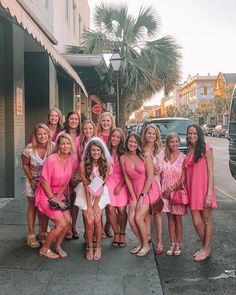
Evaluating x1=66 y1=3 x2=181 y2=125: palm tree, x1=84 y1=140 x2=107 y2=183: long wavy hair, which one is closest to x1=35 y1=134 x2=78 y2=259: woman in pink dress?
x1=84 y1=140 x2=107 y2=183: long wavy hair

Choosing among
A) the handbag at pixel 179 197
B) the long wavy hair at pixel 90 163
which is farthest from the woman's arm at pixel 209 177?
the long wavy hair at pixel 90 163

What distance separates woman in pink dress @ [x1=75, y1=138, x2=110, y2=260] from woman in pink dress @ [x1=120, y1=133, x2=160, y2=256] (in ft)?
1.00

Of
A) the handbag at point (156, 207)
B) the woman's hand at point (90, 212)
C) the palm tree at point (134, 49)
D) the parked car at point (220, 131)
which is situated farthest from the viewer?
the parked car at point (220, 131)

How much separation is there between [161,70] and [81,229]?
12.7 m

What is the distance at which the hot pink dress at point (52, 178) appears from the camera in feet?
16.1

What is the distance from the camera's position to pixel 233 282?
172 inches

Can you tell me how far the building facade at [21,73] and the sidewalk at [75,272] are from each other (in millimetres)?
2678

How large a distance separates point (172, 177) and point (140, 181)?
395 millimetres

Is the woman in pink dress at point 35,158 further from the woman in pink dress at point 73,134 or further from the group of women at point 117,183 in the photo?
the woman in pink dress at point 73,134

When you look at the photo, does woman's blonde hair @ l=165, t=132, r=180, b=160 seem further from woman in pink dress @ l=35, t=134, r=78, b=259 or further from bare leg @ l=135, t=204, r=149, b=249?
woman in pink dress @ l=35, t=134, r=78, b=259

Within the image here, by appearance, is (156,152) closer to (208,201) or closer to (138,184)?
(138,184)

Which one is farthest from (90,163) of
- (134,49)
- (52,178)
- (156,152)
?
(134,49)

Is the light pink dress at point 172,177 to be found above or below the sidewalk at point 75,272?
above

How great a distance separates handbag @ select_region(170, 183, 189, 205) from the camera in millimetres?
5016
